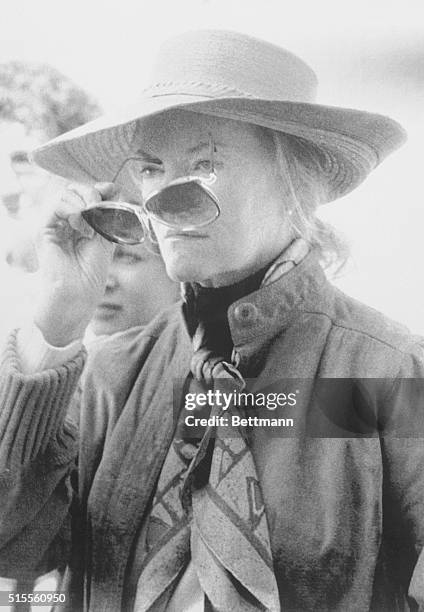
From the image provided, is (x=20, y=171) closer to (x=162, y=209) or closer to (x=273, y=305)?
(x=162, y=209)

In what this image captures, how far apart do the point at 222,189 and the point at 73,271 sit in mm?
283

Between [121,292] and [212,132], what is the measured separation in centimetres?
31

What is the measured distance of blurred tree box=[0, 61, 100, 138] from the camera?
3.87 ft

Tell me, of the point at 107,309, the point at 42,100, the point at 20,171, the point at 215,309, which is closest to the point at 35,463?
the point at 107,309

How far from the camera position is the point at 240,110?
3.45 feet

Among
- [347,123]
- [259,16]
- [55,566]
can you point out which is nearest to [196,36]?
[259,16]

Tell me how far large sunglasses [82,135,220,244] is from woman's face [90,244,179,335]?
4 centimetres

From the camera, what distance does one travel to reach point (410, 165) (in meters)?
1.17

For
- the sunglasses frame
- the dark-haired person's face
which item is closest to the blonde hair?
the sunglasses frame

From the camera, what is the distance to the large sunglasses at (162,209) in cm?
107

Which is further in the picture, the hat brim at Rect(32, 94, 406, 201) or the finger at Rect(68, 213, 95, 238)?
the finger at Rect(68, 213, 95, 238)

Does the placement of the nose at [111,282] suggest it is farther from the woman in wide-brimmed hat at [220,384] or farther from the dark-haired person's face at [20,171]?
the dark-haired person's face at [20,171]

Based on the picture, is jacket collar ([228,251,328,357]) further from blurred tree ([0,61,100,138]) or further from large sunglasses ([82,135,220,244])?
blurred tree ([0,61,100,138])

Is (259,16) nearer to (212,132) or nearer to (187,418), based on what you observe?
(212,132)
